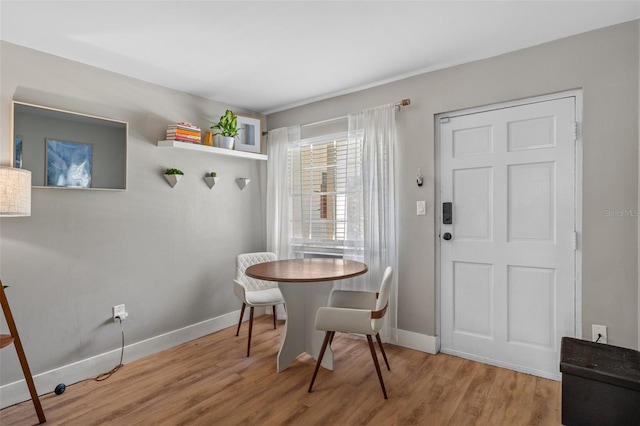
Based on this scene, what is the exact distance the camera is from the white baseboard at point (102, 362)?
234 cm

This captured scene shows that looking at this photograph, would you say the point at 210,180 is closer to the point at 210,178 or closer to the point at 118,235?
the point at 210,178

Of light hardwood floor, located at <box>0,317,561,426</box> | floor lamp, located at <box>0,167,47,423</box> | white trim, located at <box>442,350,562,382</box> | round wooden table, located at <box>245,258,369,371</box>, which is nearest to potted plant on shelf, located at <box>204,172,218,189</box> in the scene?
round wooden table, located at <box>245,258,369,371</box>

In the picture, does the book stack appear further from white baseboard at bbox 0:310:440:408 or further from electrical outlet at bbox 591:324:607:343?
electrical outlet at bbox 591:324:607:343

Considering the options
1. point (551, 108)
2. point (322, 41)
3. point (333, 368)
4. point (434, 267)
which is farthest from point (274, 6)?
point (333, 368)

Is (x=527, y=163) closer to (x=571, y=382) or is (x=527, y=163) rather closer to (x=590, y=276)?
(x=590, y=276)

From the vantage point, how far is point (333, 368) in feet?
8.89

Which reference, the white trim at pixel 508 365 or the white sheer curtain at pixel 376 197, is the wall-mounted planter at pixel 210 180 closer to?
the white sheer curtain at pixel 376 197

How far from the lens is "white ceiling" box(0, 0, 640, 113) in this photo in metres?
2.04

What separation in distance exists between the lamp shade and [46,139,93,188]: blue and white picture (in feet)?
1.42

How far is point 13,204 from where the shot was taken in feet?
6.52

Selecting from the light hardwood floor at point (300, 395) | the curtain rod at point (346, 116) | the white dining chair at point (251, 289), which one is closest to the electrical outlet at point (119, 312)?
the light hardwood floor at point (300, 395)

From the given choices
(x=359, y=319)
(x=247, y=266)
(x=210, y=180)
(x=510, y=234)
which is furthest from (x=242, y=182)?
(x=510, y=234)

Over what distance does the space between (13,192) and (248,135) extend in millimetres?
2170

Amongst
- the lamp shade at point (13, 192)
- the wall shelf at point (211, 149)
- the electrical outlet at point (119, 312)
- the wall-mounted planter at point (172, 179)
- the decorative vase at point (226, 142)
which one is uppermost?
the decorative vase at point (226, 142)
